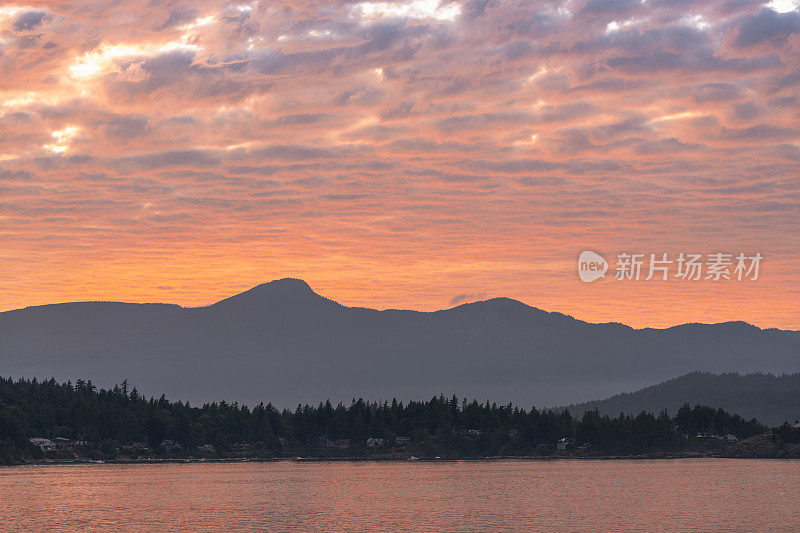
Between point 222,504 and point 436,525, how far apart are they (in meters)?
50.2

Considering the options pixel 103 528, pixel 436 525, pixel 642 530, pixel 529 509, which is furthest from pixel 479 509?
pixel 103 528

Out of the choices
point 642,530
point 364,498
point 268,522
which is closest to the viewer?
point 642,530

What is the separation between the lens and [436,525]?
5556 inches

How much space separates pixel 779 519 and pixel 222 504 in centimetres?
9013

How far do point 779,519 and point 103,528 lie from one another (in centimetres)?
9613

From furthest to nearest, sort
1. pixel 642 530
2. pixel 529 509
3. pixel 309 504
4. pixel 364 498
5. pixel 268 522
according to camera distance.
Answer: pixel 364 498 < pixel 309 504 < pixel 529 509 < pixel 268 522 < pixel 642 530

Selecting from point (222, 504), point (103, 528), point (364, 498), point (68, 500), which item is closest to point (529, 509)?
point (364, 498)

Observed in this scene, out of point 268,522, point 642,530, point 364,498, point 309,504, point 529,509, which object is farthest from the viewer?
point 364,498

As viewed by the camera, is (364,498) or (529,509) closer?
(529,509)

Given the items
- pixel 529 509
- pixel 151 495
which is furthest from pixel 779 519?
pixel 151 495

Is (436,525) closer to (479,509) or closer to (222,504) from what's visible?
(479,509)

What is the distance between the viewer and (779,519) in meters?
148

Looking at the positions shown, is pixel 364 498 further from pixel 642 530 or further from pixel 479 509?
pixel 642 530

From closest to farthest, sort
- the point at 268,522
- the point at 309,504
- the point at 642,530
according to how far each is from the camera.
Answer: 1. the point at 642,530
2. the point at 268,522
3. the point at 309,504
